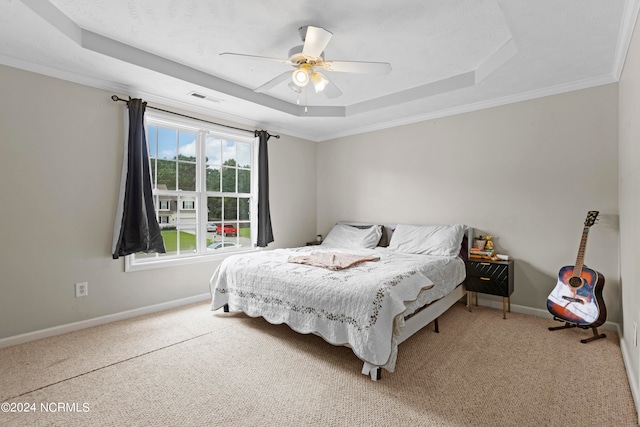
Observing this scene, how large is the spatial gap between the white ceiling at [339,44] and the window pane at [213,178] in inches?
30.7

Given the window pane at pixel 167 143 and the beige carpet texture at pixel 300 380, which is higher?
the window pane at pixel 167 143

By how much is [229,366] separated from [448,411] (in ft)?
4.84

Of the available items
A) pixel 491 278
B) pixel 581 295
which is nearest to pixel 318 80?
pixel 491 278

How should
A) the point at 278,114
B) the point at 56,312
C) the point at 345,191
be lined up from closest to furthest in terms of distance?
the point at 56,312, the point at 278,114, the point at 345,191

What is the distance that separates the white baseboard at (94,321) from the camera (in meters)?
2.65

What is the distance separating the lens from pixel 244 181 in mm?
4527

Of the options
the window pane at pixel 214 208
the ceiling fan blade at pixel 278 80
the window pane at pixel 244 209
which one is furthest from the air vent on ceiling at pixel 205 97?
the window pane at pixel 244 209

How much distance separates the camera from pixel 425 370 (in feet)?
7.34

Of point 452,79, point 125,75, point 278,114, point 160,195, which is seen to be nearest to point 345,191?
point 278,114

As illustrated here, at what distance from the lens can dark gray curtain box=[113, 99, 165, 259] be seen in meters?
3.18

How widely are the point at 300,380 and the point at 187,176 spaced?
2788 mm

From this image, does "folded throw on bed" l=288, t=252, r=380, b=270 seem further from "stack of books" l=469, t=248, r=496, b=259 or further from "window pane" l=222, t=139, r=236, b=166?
"window pane" l=222, t=139, r=236, b=166

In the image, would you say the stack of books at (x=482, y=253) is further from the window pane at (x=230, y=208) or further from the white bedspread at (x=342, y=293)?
the window pane at (x=230, y=208)

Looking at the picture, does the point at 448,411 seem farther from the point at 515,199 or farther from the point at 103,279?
the point at 103,279
